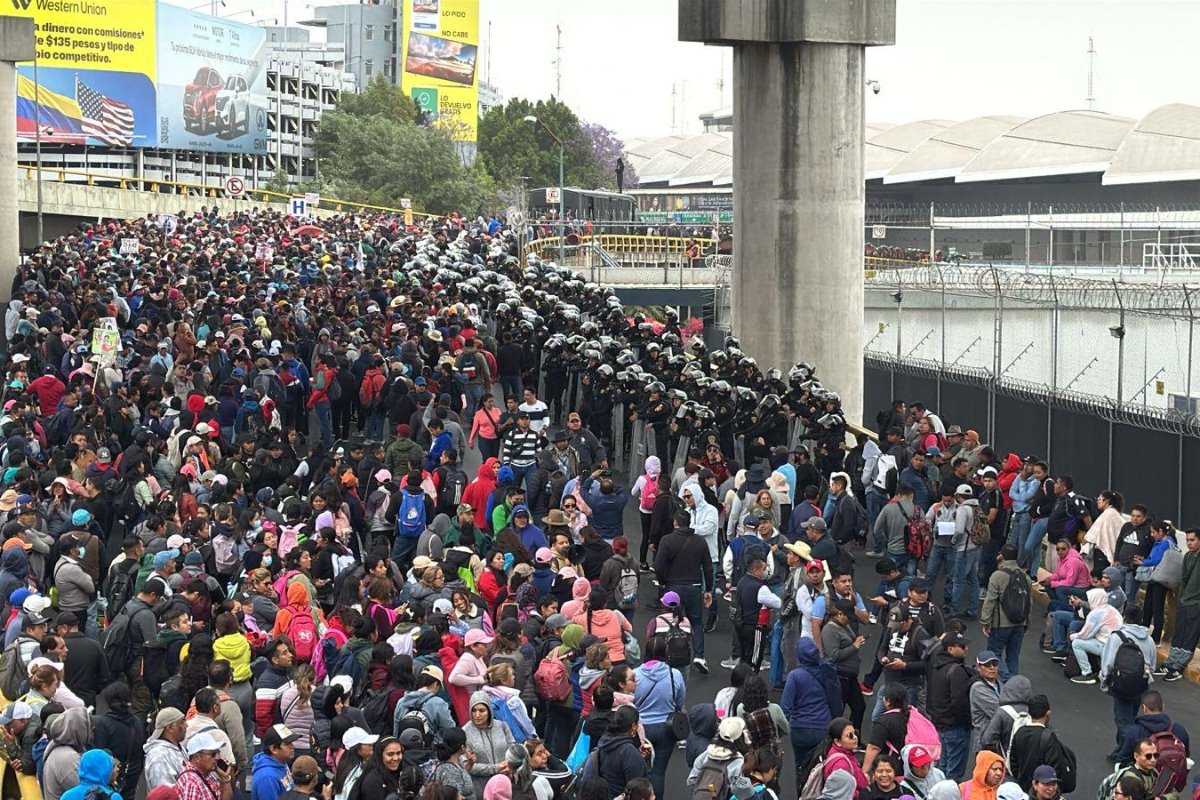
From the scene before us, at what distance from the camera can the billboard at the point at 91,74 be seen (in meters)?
84.7

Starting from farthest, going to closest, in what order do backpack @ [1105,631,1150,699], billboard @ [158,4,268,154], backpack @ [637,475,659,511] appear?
billboard @ [158,4,268,154], backpack @ [637,475,659,511], backpack @ [1105,631,1150,699]

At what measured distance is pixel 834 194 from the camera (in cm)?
2602

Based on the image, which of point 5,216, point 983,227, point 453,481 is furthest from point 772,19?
point 983,227

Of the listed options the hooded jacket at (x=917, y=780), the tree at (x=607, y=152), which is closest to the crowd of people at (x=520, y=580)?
the hooded jacket at (x=917, y=780)

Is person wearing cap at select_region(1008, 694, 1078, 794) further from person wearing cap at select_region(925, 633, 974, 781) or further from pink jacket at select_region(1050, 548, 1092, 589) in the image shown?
pink jacket at select_region(1050, 548, 1092, 589)

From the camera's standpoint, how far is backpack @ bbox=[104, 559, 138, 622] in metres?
14.0

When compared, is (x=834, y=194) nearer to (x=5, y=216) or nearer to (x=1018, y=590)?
(x=1018, y=590)

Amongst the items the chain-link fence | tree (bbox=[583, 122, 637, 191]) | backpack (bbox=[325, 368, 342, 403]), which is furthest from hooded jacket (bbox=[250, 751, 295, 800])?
tree (bbox=[583, 122, 637, 191])

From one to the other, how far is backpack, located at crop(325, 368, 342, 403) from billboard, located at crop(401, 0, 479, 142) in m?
111

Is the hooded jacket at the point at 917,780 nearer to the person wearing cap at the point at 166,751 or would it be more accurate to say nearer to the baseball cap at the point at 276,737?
the baseball cap at the point at 276,737

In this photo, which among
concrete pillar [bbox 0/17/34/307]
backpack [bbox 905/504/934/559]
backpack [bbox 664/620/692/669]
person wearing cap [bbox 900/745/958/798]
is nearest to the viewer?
person wearing cap [bbox 900/745/958/798]

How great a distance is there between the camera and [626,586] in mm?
13734

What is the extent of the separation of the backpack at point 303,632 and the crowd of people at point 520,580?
22 mm

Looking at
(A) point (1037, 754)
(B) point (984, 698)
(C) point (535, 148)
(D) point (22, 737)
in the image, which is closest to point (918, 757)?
(A) point (1037, 754)
